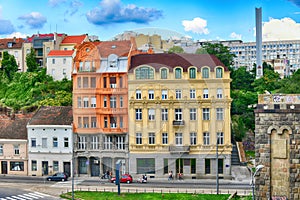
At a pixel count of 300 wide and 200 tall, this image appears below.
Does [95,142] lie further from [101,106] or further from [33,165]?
[33,165]

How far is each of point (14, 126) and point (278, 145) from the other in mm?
32861

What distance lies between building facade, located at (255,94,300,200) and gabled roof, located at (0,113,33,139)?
30.1 meters

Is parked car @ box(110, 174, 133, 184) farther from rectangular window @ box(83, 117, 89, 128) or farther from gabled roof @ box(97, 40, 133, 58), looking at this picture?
gabled roof @ box(97, 40, 133, 58)

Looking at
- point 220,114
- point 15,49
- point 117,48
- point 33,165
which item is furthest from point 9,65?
point 220,114

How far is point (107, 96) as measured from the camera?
2032 inches

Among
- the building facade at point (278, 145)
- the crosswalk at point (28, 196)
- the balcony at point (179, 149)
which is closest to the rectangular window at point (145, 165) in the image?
the balcony at point (179, 149)

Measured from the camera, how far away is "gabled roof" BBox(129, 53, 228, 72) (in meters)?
50.5

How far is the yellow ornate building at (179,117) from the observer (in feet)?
164

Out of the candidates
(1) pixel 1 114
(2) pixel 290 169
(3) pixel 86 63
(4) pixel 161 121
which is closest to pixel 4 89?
(1) pixel 1 114

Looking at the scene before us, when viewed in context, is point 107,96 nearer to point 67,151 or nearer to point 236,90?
point 67,151

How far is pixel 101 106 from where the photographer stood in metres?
51.8

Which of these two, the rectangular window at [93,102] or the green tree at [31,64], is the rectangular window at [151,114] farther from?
the green tree at [31,64]

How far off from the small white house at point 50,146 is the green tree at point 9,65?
1116 inches

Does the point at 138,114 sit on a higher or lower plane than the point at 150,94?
lower
